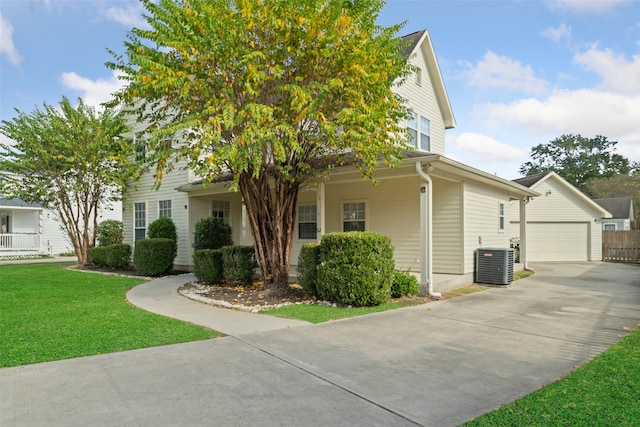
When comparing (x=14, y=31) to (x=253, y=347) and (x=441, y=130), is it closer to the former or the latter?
(x=253, y=347)

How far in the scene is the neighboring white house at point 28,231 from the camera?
23.7 metres

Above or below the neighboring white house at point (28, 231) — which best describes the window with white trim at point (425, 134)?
above

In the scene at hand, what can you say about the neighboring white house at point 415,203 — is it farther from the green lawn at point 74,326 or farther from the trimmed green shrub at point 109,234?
the green lawn at point 74,326

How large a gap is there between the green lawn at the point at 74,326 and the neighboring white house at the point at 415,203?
4.72 metres

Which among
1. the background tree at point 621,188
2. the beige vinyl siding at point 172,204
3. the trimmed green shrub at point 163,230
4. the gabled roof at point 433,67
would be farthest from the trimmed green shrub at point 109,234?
the background tree at point 621,188

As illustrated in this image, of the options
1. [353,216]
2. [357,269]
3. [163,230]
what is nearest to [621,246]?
[353,216]

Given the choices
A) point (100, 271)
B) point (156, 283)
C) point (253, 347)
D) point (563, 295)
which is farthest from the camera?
point (100, 271)

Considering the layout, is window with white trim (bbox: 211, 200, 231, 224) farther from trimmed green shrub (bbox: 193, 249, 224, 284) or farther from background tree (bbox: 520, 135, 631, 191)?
background tree (bbox: 520, 135, 631, 191)

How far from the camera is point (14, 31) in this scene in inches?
486

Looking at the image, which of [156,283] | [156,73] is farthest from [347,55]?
[156,283]

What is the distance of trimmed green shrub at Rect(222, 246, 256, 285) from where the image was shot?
994 cm

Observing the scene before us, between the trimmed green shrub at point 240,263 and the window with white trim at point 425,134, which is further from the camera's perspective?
the window with white trim at point 425,134

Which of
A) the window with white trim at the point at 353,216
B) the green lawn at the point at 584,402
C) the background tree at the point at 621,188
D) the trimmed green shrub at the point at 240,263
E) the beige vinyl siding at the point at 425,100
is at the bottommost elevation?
the green lawn at the point at 584,402

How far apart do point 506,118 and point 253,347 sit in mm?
22959
